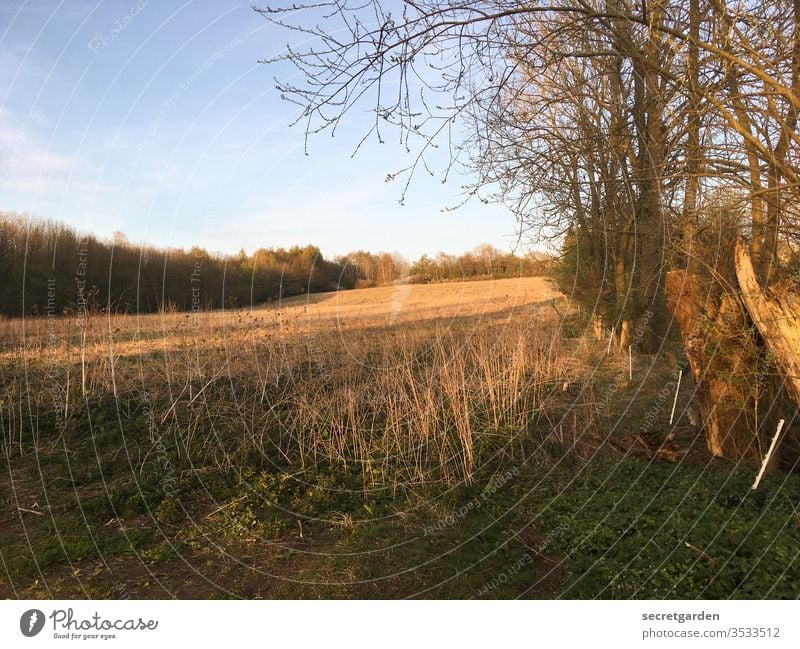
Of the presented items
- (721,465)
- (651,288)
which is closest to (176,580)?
(721,465)

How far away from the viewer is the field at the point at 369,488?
12.8ft

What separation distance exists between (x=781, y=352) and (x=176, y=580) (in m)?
5.20

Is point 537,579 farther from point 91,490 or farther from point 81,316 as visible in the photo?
point 81,316

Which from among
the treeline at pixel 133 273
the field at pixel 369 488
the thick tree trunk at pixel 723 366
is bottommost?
the field at pixel 369 488

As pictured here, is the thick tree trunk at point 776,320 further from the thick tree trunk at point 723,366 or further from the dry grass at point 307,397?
the dry grass at point 307,397

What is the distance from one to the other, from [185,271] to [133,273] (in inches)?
124

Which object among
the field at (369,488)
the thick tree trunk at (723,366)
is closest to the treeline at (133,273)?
the field at (369,488)

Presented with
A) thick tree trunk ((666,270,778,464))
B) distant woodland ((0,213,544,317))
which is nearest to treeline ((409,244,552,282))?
distant woodland ((0,213,544,317))

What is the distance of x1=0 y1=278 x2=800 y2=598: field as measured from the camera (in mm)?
3908

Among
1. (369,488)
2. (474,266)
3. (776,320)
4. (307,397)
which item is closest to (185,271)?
(474,266)

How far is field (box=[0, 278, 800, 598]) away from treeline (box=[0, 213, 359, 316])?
92.0 inches

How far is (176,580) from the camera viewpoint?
3.90m

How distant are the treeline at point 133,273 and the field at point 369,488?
2.34m

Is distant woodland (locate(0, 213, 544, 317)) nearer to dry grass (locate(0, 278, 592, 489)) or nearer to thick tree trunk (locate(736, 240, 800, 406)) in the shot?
dry grass (locate(0, 278, 592, 489))
